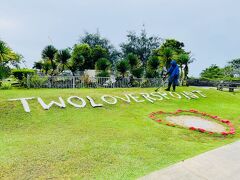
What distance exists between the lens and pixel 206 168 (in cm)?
625

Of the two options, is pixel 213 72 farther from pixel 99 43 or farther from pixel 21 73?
pixel 21 73

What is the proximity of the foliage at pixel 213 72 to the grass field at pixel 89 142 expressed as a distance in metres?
55.6

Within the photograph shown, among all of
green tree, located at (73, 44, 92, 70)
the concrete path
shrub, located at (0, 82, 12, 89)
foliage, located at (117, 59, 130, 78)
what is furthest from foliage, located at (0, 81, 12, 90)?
green tree, located at (73, 44, 92, 70)

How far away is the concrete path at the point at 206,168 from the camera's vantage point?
5711 mm

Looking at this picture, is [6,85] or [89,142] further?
[6,85]

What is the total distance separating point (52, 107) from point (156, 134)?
4379 millimetres

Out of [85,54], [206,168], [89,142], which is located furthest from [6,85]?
[85,54]

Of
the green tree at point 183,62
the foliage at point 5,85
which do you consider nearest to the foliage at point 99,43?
the green tree at point 183,62

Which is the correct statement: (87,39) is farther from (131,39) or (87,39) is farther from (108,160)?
(108,160)

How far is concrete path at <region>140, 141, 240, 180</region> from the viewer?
18.7 ft

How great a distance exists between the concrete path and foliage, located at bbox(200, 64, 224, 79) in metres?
59.6

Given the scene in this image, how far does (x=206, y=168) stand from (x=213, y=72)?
219 ft

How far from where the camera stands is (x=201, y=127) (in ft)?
35.1

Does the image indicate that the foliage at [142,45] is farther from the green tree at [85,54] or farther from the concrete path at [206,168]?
the concrete path at [206,168]
